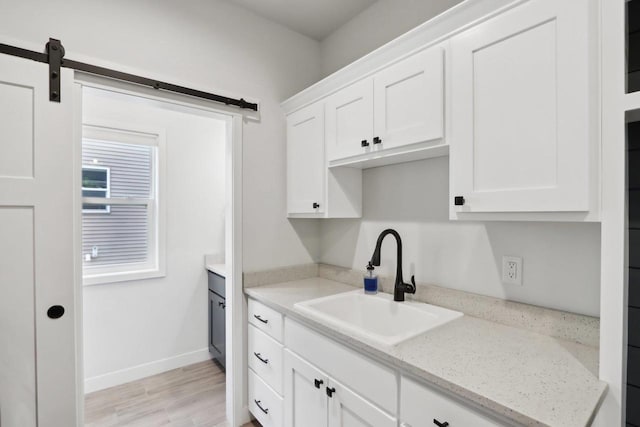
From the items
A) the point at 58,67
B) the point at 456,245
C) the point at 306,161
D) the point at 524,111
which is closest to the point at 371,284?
the point at 456,245

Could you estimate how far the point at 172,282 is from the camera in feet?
9.21

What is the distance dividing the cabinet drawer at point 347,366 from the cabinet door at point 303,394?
0.05 meters

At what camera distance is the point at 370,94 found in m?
1.60

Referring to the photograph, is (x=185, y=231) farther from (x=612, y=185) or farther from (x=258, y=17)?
(x=612, y=185)

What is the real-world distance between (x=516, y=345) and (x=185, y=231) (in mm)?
2620

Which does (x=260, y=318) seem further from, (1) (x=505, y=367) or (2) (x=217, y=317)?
(1) (x=505, y=367)

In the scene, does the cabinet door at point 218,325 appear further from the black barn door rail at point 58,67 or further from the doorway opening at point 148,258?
the black barn door rail at point 58,67

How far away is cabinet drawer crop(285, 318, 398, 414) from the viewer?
1.12 meters

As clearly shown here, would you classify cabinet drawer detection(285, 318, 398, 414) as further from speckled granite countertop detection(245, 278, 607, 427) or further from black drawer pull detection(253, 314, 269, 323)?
black drawer pull detection(253, 314, 269, 323)

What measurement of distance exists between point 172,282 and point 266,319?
1.36 metres

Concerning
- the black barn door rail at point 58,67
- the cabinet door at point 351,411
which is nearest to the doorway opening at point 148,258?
the black barn door rail at point 58,67

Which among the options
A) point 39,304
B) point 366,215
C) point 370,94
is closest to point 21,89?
point 39,304

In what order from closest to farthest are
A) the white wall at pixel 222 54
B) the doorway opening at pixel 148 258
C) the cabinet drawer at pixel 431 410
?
the cabinet drawer at pixel 431 410 → the white wall at pixel 222 54 → the doorway opening at pixel 148 258

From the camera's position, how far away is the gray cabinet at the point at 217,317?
104 inches
